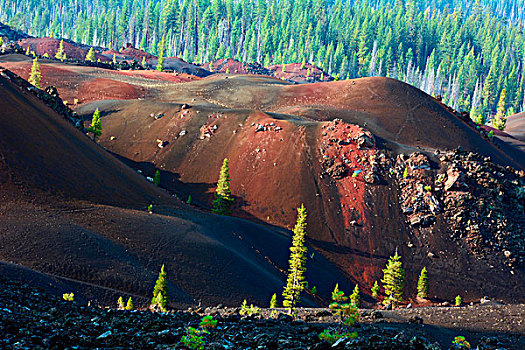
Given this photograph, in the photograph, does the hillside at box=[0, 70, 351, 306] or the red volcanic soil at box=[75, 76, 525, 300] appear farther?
the red volcanic soil at box=[75, 76, 525, 300]

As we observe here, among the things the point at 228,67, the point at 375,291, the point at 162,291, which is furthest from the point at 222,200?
the point at 228,67

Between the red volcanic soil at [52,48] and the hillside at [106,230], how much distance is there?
107605 millimetres

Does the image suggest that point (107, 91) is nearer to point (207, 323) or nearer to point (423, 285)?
point (423, 285)

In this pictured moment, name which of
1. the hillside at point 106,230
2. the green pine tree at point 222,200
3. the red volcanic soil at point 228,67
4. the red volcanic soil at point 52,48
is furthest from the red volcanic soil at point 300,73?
the hillside at point 106,230

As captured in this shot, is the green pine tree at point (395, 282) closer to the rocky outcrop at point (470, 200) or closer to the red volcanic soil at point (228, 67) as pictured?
the rocky outcrop at point (470, 200)

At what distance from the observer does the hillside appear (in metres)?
36.3

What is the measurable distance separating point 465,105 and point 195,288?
564ft

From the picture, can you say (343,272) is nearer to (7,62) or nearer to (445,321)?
(445,321)

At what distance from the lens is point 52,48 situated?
525 feet

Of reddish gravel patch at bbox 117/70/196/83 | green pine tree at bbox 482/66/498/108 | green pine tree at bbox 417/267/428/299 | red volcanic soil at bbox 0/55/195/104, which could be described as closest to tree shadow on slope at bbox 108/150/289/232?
green pine tree at bbox 417/267/428/299

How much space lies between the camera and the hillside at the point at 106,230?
36.3 meters

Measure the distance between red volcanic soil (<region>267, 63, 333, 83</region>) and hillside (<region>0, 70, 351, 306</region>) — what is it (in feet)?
409

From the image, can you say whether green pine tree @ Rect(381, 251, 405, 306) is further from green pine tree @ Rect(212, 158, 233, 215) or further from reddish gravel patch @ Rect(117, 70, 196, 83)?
reddish gravel patch @ Rect(117, 70, 196, 83)

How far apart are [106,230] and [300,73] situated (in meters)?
148
